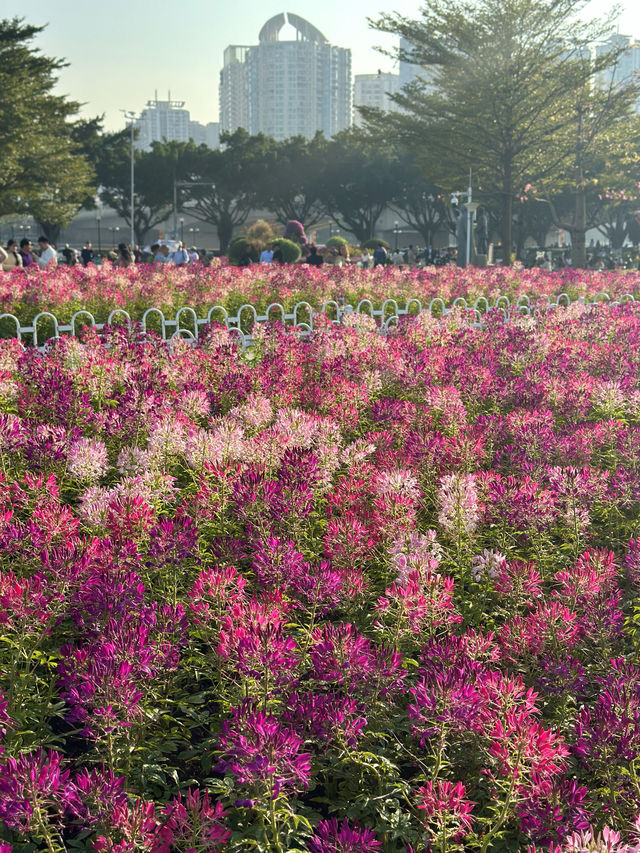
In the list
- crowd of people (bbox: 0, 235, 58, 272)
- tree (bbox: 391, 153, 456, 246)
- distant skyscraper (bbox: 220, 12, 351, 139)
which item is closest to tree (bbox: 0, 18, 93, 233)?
crowd of people (bbox: 0, 235, 58, 272)

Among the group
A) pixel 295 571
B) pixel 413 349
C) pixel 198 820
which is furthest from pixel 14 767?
pixel 413 349

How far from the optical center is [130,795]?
8.04 feet

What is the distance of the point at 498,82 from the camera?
26172mm

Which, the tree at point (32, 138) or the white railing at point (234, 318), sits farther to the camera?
the tree at point (32, 138)

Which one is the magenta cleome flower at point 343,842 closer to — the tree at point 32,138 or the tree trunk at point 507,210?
the tree trunk at point 507,210

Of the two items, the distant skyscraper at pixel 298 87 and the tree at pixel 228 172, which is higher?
the distant skyscraper at pixel 298 87

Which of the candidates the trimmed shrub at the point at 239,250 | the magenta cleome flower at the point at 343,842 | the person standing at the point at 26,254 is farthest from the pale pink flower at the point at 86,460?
the trimmed shrub at the point at 239,250

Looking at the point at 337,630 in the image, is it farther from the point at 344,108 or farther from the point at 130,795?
the point at 344,108

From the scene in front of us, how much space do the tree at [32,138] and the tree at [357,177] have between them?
21.5 meters

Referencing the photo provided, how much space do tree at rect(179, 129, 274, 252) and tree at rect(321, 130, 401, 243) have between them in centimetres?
472

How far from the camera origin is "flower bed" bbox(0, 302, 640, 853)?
211 centimetres

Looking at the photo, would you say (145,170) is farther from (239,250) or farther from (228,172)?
(239,250)

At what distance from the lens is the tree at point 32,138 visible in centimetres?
3622

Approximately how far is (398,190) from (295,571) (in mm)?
61771
